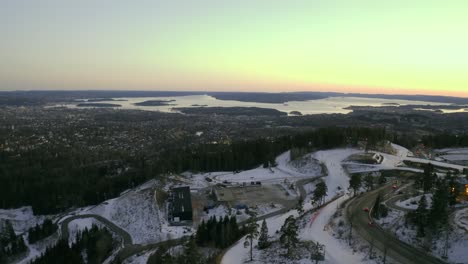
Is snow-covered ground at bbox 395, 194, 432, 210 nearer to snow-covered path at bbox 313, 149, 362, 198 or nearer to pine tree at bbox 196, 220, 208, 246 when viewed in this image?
snow-covered path at bbox 313, 149, 362, 198

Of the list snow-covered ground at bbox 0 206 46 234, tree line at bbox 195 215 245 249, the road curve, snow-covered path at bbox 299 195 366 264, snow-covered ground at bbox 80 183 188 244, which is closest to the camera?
snow-covered path at bbox 299 195 366 264

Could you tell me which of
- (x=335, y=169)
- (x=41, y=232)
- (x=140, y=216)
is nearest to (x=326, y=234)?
(x=140, y=216)

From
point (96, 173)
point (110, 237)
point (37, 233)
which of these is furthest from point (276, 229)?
point (96, 173)

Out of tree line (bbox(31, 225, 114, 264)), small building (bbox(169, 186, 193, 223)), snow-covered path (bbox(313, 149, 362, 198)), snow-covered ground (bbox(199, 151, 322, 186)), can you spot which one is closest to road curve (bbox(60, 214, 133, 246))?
tree line (bbox(31, 225, 114, 264))

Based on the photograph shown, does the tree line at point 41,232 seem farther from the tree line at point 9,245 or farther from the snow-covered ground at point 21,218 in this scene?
the snow-covered ground at point 21,218

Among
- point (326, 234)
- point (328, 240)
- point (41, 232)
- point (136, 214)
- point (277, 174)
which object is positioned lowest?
point (41, 232)

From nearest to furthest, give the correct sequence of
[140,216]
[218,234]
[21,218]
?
1. [218,234]
2. [140,216]
3. [21,218]

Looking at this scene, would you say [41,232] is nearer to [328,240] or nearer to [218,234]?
[218,234]

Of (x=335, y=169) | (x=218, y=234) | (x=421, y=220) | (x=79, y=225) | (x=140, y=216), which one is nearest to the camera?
(x=421, y=220)
